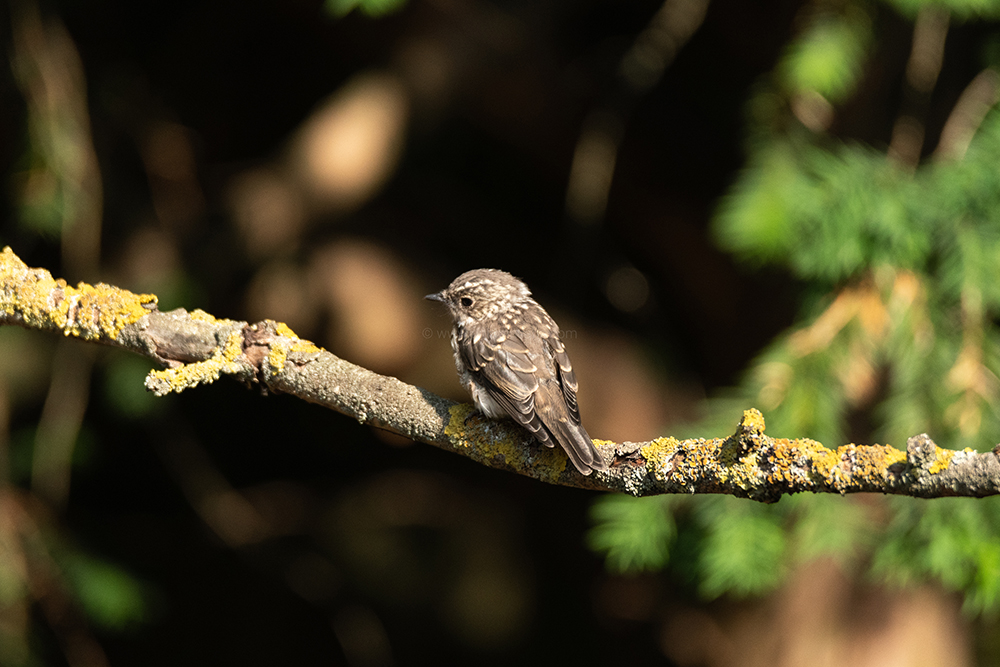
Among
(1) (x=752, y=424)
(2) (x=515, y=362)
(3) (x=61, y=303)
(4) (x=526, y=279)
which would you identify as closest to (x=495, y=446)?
(2) (x=515, y=362)

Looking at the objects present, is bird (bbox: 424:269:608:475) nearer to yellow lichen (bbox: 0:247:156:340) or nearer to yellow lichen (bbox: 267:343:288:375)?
yellow lichen (bbox: 267:343:288:375)

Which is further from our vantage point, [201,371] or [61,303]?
[61,303]

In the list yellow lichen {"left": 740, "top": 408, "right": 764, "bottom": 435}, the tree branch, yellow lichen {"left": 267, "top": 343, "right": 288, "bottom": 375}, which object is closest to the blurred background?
the tree branch

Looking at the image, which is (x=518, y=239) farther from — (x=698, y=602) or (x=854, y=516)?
(x=854, y=516)

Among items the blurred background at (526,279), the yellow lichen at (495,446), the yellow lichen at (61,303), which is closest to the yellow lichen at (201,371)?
the yellow lichen at (61,303)

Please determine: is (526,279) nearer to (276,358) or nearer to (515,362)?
(515,362)

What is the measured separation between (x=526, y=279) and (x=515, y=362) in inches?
73.7

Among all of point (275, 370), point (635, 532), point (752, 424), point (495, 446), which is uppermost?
point (752, 424)

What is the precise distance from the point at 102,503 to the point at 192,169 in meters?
2.13

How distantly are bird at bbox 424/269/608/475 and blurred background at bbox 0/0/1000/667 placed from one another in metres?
0.57

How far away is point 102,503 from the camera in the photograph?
15.8ft

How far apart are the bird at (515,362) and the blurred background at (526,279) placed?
22.3 inches

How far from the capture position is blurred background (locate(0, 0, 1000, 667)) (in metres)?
2.76

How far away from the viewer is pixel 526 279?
4621 millimetres
